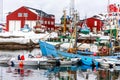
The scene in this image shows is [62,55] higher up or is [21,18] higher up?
[21,18]

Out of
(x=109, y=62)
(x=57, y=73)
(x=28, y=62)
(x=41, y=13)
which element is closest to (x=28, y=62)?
(x=28, y=62)

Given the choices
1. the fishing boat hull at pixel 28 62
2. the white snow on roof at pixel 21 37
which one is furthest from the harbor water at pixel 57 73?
the white snow on roof at pixel 21 37

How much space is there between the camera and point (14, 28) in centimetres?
12238

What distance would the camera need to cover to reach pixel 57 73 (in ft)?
152

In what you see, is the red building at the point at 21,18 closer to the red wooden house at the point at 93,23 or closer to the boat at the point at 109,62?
the red wooden house at the point at 93,23

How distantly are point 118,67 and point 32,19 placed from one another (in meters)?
70.6

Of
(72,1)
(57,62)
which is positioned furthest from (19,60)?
(72,1)

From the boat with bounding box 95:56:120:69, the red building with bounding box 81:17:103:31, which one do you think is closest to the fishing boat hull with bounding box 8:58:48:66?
the boat with bounding box 95:56:120:69

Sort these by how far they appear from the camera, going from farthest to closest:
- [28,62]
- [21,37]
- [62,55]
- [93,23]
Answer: [93,23], [21,37], [62,55], [28,62]

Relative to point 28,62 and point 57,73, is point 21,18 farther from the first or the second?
point 57,73

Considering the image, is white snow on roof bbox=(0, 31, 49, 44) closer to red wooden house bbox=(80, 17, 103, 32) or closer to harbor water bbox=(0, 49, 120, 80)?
red wooden house bbox=(80, 17, 103, 32)

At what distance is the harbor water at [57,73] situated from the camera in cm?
4188

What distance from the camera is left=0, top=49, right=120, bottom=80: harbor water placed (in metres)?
41.9

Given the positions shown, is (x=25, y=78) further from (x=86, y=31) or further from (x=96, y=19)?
(x=96, y=19)
